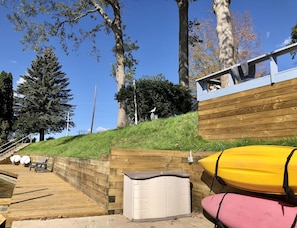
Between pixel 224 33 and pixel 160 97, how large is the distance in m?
2.90

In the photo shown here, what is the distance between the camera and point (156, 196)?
3.37m

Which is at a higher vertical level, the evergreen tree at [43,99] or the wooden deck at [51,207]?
the evergreen tree at [43,99]

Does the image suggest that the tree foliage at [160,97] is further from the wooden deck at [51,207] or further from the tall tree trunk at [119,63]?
the wooden deck at [51,207]

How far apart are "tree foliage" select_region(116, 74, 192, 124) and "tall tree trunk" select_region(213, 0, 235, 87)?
2.35 metres

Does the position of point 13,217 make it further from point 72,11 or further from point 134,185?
point 72,11

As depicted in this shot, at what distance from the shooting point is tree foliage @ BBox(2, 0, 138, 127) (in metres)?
12.7

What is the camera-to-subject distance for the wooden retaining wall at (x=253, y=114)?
11.8 ft

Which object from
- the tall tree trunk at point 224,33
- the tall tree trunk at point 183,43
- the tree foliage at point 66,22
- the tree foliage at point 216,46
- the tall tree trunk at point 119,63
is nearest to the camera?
the tall tree trunk at point 224,33

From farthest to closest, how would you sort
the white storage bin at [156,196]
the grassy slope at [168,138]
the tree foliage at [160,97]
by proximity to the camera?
the tree foliage at [160,97]
the grassy slope at [168,138]
the white storage bin at [156,196]

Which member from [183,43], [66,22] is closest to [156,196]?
[183,43]

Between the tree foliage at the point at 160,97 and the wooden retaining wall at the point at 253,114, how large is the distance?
10.9ft

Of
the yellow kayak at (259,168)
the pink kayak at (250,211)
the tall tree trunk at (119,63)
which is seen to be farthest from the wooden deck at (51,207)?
the tall tree trunk at (119,63)

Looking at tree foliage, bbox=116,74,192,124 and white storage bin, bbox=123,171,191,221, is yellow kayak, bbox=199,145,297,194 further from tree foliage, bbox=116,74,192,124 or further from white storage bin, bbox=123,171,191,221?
tree foliage, bbox=116,74,192,124

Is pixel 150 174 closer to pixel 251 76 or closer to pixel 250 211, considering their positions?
pixel 250 211
